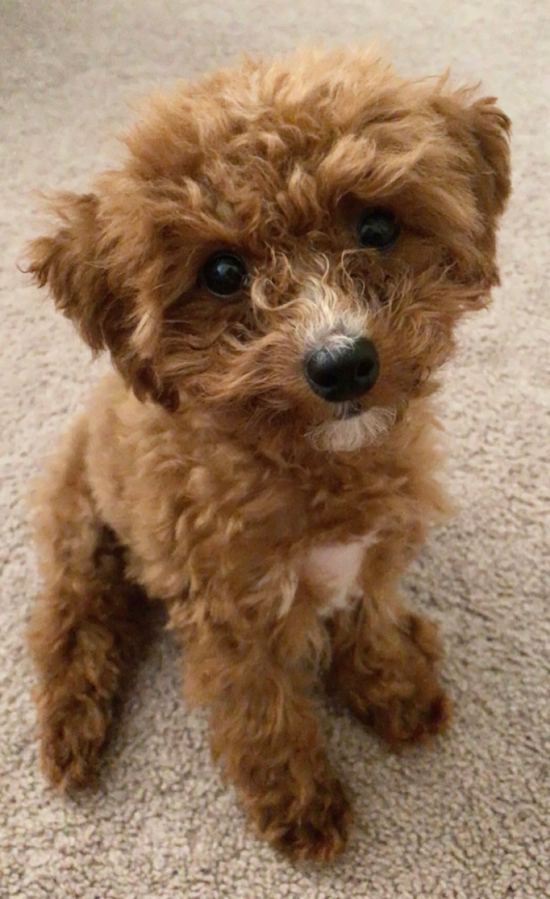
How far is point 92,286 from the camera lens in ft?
3.00

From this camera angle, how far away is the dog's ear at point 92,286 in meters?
0.91

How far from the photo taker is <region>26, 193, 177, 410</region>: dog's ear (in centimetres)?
91

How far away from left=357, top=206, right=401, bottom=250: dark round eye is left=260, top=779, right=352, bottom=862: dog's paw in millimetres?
761

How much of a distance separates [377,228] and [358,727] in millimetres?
791

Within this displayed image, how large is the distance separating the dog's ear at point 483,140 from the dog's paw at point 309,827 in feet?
2.65

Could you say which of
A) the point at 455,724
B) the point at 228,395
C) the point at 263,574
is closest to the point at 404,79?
the point at 228,395

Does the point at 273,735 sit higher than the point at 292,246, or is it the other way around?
the point at 292,246

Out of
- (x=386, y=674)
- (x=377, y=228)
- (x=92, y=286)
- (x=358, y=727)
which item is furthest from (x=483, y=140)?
(x=358, y=727)

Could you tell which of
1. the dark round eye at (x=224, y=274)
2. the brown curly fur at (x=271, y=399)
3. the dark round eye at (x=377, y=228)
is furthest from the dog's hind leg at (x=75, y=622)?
the dark round eye at (x=377, y=228)

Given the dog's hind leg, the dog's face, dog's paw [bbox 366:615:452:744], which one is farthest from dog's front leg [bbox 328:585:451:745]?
the dog's face

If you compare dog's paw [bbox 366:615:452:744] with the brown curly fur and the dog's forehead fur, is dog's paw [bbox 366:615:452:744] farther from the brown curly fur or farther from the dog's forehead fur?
the dog's forehead fur

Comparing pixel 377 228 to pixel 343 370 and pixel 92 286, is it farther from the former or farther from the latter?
pixel 92 286

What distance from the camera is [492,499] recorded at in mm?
1494

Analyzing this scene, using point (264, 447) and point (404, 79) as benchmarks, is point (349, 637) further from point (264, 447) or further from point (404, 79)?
point (404, 79)
